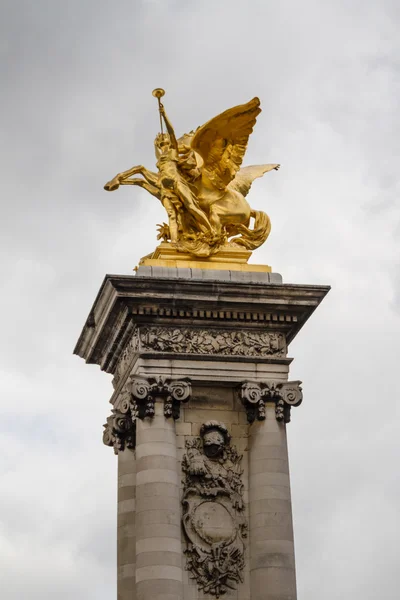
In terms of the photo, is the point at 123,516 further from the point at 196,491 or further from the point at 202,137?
the point at 202,137

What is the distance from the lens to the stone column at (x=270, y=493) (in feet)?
103

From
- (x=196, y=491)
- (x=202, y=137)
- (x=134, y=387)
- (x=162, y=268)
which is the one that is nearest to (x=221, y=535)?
(x=196, y=491)

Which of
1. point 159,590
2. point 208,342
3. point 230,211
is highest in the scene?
point 230,211

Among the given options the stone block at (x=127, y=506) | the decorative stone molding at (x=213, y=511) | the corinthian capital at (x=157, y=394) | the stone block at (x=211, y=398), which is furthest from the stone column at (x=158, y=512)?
the stone block at (x=127, y=506)

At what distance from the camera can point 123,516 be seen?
3297 centimetres

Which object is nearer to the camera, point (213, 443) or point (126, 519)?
point (213, 443)

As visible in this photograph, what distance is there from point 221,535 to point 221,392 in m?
2.74

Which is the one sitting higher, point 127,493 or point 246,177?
point 246,177

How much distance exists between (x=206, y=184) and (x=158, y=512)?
689 centimetres

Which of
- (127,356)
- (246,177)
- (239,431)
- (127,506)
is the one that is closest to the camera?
(239,431)

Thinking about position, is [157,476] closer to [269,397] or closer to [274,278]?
[269,397]

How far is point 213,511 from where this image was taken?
31.7 meters

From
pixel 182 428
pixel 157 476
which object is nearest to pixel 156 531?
pixel 157 476

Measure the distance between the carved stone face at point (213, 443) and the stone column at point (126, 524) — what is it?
66.2 inches
